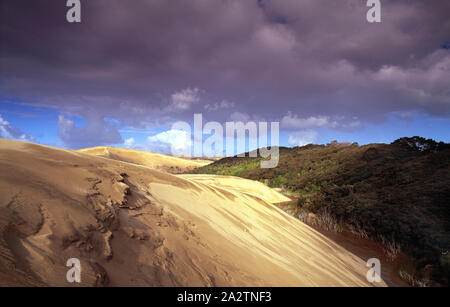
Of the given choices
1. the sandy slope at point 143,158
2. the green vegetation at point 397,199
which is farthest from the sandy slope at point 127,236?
the sandy slope at point 143,158

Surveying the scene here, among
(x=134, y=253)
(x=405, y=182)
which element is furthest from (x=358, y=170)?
(x=134, y=253)

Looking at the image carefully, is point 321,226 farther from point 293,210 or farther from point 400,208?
point 400,208

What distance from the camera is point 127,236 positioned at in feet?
9.06

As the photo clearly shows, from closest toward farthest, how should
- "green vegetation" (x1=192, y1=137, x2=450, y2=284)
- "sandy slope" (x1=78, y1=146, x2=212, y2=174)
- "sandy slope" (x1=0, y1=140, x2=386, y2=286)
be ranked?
"sandy slope" (x1=0, y1=140, x2=386, y2=286)
"green vegetation" (x1=192, y1=137, x2=450, y2=284)
"sandy slope" (x1=78, y1=146, x2=212, y2=174)

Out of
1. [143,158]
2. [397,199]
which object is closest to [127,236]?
[397,199]

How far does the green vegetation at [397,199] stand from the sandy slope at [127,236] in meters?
2.94

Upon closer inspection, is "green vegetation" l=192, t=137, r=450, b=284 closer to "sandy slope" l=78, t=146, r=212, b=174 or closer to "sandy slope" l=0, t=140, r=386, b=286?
"sandy slope" l=0, t=140, r=386, b=286

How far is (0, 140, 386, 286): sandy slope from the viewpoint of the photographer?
78.7 inches

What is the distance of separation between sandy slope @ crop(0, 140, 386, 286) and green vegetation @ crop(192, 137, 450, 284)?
294 cm

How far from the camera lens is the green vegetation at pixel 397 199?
6.74 meters

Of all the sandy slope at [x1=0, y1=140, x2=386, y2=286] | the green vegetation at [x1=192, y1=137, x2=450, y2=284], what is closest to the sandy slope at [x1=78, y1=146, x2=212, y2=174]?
the green vegetation at [x1=192, y1=137, x2=450, y2=284]

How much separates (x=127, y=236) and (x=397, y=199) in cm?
1028

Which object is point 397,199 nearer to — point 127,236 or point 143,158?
point 127,236
